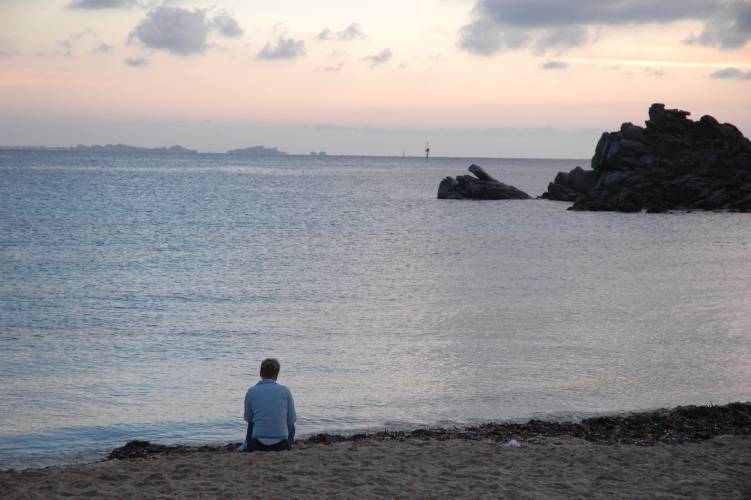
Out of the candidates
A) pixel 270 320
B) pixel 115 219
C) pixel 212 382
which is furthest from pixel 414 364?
pixel 115 219

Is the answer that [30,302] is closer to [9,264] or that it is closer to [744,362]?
[9,264]

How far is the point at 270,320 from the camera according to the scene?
79.7 ft

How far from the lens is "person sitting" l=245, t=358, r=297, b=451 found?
1097cm

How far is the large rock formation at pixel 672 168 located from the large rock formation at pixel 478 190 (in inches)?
574

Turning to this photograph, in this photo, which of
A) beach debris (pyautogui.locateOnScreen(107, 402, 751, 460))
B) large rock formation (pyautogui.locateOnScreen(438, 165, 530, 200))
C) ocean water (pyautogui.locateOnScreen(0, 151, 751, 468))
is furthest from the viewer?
large rock formation (pyautogui.locateOnScreen(438, 165, 530, 200))

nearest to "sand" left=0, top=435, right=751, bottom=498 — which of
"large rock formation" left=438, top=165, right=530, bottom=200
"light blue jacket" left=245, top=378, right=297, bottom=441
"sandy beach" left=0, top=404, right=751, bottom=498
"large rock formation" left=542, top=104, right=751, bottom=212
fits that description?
"sandy beach" left=0, top=404, right=751, bottom=498

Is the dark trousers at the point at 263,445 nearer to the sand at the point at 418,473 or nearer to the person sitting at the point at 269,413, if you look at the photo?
the person sitting at the point at 269,413

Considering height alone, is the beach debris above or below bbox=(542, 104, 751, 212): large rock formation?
below

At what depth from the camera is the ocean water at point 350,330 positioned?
1555cm

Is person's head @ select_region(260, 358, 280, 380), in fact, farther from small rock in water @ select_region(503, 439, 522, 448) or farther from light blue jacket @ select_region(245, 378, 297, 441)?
small rock in water @ select_region(503, 439, 522, 448)

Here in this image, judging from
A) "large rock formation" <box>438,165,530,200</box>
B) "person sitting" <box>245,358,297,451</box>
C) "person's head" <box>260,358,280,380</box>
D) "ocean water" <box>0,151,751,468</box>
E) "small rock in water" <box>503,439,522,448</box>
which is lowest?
"ocean water" <box>0,151,751,468</box>

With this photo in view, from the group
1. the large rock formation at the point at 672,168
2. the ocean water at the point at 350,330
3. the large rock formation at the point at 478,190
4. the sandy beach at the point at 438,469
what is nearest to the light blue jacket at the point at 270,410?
the sandy beach at the point at 438,469

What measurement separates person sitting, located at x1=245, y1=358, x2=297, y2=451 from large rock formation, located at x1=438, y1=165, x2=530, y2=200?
82.8m

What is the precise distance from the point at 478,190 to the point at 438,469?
273 feet
